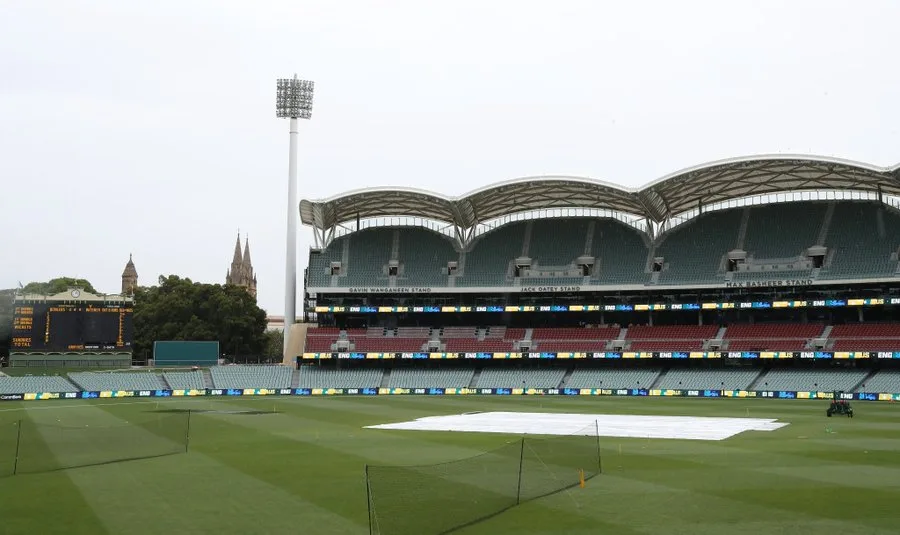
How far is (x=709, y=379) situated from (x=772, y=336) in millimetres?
8014

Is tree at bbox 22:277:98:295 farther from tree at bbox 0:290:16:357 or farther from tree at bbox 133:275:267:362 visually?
tree at bbox 0:290:16:357

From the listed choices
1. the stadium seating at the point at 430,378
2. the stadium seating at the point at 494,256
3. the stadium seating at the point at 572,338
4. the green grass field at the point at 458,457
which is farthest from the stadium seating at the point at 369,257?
the green grass field at the point at 458,457

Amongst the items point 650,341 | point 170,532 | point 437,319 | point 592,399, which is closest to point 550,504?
point 170,532

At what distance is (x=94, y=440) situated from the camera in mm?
31812

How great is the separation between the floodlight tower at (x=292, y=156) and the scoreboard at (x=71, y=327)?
18214 mm

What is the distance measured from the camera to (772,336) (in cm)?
7338

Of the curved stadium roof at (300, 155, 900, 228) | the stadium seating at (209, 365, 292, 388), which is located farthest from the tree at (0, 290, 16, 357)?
the curved stadium roof at (300, 155, 900, 228)

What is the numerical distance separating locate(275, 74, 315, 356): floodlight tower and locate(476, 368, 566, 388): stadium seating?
74.7ft

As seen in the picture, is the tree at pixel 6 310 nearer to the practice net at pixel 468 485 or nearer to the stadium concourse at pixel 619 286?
the stadium concourse at pixel 619 286

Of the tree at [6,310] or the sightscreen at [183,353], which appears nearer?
the tree at [6,310]

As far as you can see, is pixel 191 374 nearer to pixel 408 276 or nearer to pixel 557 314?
pixel 408 276

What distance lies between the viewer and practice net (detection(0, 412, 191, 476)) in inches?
1060

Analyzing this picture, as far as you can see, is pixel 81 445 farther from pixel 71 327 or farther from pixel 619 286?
pixel 619 286

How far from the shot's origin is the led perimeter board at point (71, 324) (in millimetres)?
70312
